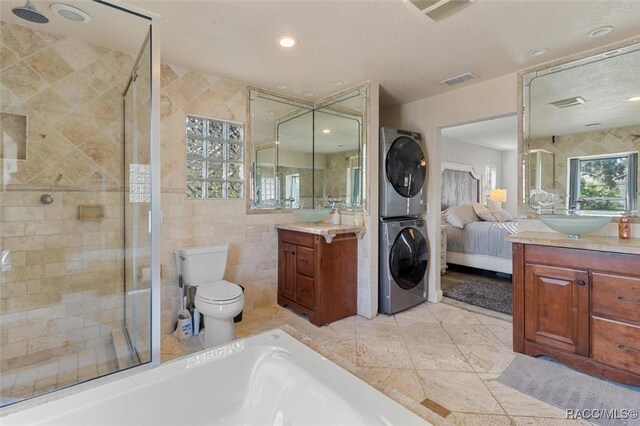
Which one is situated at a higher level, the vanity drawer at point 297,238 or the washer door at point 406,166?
the washer door at point 406,166

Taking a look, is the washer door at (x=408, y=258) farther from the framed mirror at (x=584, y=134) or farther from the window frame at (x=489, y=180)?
the window frame at (x=489, y=180)

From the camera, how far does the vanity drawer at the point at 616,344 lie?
184 centimetres

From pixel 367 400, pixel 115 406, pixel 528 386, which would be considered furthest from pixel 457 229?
pixel 115 406

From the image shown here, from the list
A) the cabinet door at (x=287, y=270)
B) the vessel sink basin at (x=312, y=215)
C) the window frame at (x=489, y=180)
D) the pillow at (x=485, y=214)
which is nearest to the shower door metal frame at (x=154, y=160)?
the cabinet door at (x=287, y=270)

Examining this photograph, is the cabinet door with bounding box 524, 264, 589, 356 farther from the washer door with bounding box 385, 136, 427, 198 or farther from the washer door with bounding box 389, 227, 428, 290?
the washer door with bounding box 385, 136, 427, 198

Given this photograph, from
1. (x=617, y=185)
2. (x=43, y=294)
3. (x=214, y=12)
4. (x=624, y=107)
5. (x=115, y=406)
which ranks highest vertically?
(x=214, y=12)

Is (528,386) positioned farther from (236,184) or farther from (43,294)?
(43,294)

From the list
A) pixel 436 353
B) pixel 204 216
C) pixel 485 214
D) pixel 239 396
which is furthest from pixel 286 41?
pixel 485 214

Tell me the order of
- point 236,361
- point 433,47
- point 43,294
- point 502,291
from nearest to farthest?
point 236,361
point 43,294
point 433,47
point 502,291

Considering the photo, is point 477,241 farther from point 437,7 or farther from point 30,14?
point 30,14

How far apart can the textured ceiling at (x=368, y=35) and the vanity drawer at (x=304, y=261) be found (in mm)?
1669

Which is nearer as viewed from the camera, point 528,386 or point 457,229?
point 528,386

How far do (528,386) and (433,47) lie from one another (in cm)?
243

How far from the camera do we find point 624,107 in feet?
7.70
